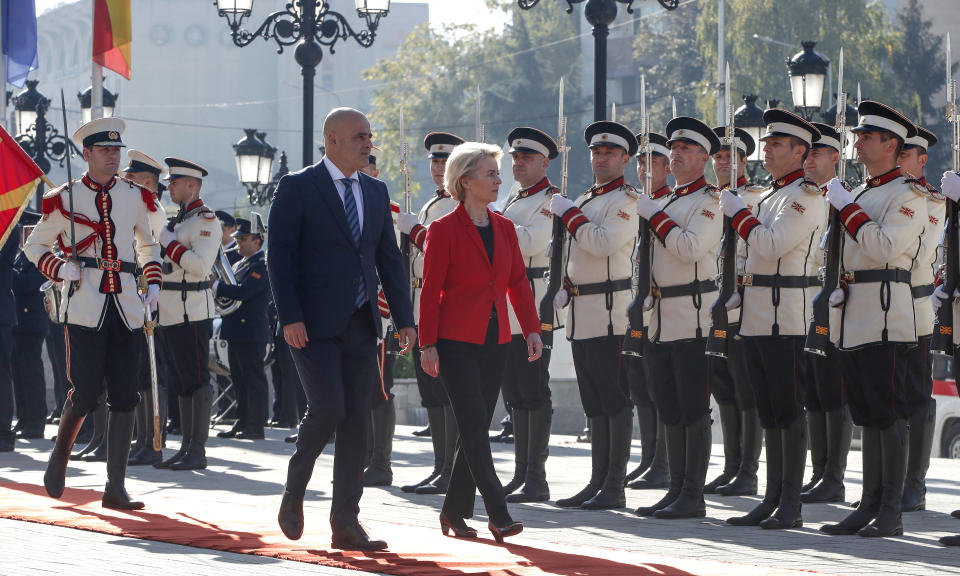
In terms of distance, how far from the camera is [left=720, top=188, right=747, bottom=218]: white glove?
29.7 feet

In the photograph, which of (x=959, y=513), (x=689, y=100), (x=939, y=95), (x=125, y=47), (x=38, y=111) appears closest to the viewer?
(x=959, y=513)

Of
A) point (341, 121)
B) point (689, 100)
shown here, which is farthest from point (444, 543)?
point (689, 100)

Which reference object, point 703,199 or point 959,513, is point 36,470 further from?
point 959,513

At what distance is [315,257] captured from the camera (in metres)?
8.07

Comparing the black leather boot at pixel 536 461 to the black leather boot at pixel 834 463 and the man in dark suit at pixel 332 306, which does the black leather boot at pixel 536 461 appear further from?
the man in dark suit at pixel 332 306

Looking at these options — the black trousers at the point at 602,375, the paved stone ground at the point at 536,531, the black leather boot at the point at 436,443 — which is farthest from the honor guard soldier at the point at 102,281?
the black trousers at the point at 602,375

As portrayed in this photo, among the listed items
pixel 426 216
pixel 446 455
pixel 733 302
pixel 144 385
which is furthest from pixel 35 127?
pixel 733 302

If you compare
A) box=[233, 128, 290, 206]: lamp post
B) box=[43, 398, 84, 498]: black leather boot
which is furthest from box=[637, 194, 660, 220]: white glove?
box=[233, 128, 290, 206]: lamp post

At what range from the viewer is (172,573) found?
721 cm

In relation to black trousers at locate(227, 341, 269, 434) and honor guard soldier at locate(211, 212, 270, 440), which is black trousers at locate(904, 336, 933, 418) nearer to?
honor guard soldier at locate(211, 212, 270, 440)

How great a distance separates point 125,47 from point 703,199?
650 cm

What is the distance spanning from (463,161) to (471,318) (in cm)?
76

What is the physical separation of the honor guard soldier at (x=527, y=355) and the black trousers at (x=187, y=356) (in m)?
2.96

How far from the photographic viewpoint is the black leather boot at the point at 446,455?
1081 centimetres
